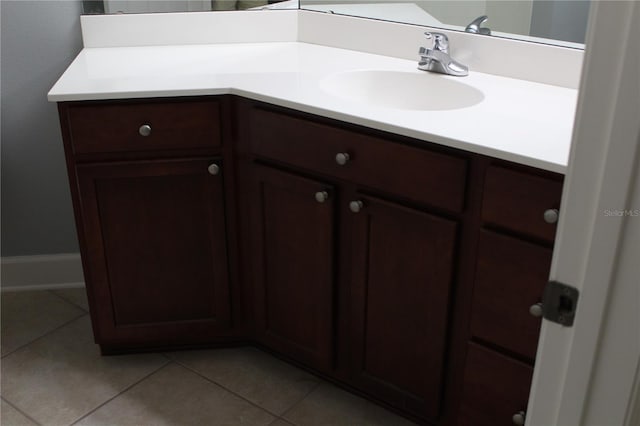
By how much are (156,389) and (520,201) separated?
3.97 ft

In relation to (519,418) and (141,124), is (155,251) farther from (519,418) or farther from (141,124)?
(519,418)

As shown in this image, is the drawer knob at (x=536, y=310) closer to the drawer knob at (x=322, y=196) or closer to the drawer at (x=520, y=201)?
the drawer at (x=520, y=201)

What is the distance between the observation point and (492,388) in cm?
165

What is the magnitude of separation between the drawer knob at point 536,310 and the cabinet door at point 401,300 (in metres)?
0.21

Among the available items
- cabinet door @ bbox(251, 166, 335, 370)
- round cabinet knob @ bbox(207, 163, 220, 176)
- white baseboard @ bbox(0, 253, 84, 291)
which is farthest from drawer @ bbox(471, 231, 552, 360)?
white baseboard @ bbox(0, 253, 84, 291)

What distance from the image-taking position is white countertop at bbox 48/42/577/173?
152 centimetres

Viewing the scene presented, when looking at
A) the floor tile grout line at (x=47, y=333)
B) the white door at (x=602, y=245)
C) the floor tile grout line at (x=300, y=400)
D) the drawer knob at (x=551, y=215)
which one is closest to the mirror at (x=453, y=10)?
the drawer knob at (x=551, y=215)

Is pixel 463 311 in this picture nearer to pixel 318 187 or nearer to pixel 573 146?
pixel 318 187

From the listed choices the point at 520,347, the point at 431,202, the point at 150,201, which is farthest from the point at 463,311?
the point at 150,201

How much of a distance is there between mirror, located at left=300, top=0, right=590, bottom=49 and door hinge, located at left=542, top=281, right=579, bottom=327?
1.24 m

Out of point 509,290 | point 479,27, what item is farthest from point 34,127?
point 509,290

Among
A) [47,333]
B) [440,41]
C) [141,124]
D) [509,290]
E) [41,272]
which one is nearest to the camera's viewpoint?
[509,290]

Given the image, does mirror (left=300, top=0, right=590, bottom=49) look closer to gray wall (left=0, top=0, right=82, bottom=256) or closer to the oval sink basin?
the oval sink basin

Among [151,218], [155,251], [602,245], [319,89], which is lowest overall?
[155,251]
